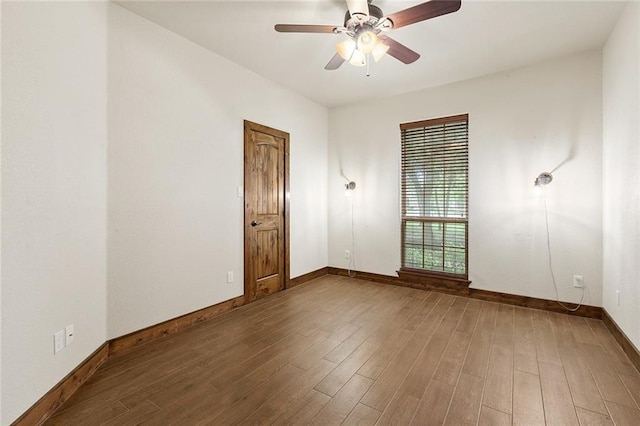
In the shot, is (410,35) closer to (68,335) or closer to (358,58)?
(358,58)

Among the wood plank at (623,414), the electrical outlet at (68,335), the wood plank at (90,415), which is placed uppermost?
the electrical outlet at (68,335)

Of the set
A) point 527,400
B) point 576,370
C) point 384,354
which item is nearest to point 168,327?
point 384,354

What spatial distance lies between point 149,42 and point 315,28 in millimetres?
1630

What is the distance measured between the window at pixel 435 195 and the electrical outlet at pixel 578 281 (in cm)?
114

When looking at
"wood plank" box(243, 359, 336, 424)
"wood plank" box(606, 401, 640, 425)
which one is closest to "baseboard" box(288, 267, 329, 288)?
"wood plank" box(243, 359, 336, 424)

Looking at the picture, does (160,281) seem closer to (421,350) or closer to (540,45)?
(421,350)

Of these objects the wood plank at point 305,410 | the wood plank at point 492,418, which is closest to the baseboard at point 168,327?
the wood plank at point 305,410

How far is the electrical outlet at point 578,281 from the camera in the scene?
129 inches

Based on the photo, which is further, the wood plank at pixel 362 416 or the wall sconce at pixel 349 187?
the wall sconce at pixel 349 187

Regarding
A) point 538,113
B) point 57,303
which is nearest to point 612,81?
point 538,113

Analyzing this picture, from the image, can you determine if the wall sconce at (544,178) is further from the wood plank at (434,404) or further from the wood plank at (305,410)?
the wood plank at (305,410)

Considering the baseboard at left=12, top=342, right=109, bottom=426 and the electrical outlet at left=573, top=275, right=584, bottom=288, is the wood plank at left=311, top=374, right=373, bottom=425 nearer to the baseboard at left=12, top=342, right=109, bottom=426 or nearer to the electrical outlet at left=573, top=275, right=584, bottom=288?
the baseboard at left=12, top=342, right=109, bottom=426

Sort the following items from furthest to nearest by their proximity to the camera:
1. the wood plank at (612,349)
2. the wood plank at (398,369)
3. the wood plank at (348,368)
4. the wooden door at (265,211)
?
the wooden door at (265,211) → the wood plank at (612,349) → the wood plank at (348,368) → the wood plank at (398,369)

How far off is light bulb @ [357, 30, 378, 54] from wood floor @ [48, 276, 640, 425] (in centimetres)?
257
